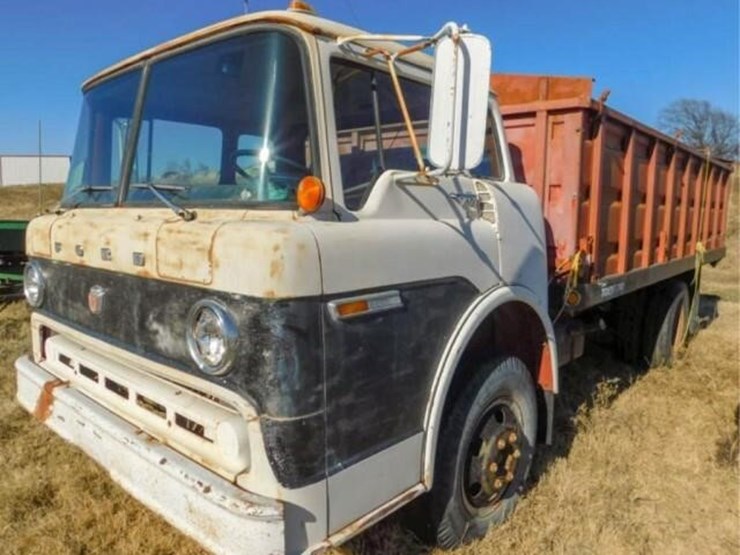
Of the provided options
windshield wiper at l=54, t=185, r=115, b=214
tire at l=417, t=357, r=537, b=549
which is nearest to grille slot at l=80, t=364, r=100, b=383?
windshield wiper at l=54, t=185, r=115, b=214

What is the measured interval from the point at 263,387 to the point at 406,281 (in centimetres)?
70

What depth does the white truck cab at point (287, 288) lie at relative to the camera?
1908 mm

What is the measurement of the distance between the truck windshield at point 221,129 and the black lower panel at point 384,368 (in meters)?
0.54

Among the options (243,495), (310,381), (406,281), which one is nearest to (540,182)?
(406,281)

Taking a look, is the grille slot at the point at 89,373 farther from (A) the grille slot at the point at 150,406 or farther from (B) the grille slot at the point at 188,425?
(B) the grille slot at the point at 188,425

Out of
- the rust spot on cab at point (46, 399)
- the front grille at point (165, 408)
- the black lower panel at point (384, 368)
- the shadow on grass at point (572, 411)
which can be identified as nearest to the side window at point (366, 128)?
the black lower panel at point (384, 368)

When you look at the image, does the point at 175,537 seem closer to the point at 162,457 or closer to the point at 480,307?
the point at 162,457

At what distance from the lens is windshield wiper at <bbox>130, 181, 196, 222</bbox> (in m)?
2.23

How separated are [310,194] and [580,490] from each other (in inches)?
98.8

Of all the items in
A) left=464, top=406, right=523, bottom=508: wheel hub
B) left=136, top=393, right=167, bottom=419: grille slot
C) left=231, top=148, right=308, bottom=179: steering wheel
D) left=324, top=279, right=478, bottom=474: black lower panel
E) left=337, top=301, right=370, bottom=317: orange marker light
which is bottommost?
left=464, top=406, right=523, bottom=508: wheel hub

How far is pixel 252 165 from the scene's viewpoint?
7.26 ft

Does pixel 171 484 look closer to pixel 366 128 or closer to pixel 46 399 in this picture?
pixel 46 399

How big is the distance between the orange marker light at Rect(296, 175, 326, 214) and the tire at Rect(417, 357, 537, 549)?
1.28 meters

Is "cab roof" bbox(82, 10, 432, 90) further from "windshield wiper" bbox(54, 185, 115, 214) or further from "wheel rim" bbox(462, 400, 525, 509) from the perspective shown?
"wheel rim" bbox(462, 400, 525, 509)
